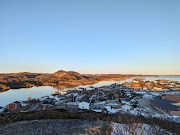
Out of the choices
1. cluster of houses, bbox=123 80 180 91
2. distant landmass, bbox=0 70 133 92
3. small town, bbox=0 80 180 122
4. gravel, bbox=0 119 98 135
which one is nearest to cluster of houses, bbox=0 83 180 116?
small town, bbox=0 80 180 122

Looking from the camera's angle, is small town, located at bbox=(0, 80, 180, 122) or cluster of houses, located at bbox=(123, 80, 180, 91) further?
cluster of houses, located at bbox=(123, 80, 180, 91)

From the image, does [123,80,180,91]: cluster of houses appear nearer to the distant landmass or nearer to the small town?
the small town

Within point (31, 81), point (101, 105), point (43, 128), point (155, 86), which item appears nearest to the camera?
point (43, 128)

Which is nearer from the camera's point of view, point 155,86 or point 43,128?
point 43,128

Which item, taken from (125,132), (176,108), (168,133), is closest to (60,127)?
(125,132)

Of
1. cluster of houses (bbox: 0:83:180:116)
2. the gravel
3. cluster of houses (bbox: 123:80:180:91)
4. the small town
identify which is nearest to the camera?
the gravel

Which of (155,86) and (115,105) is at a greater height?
(115,105)

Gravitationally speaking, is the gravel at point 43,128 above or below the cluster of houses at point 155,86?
above

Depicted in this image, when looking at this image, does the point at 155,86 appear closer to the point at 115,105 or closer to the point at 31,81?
the point at 115,105

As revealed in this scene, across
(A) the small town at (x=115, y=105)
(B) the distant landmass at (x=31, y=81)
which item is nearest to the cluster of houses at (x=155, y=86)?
(A) the small town at (x=115, y=105)

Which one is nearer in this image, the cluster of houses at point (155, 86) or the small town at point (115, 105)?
the small town at point (115, 105)

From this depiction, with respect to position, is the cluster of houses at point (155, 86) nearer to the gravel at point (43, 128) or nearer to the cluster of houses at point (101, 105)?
the cluster of houses at point (101, 105)

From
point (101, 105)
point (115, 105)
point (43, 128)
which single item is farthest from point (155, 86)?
point (43, 128)

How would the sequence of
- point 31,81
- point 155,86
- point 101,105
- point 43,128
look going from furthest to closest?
1. point 31,81
2. point 155,86
3. point 101,105
4. point 43,128
